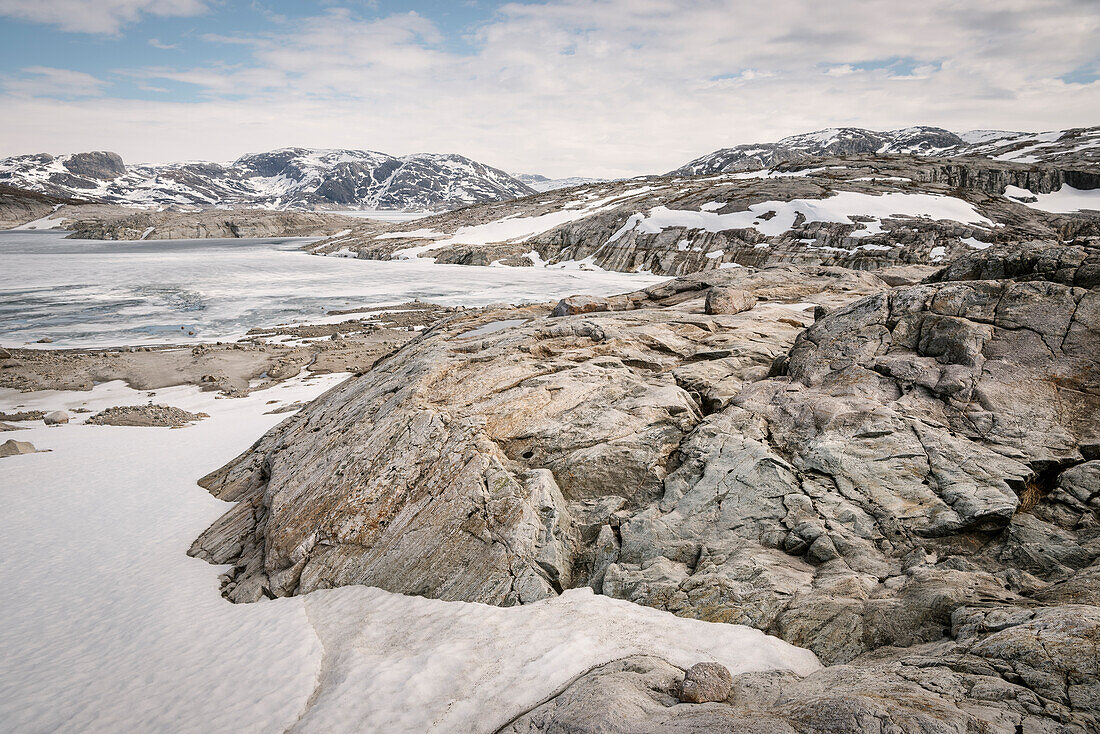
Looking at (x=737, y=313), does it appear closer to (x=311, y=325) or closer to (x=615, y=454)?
(x=615, y=454)

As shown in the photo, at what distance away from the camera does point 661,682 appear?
6586 millimetres

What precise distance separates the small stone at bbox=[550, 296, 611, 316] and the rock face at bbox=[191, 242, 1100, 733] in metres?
4.74

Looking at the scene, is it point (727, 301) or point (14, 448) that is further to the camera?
point (14, 448)

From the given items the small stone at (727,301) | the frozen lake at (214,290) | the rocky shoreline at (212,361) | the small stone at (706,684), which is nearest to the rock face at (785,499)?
the small stone at (706,684)

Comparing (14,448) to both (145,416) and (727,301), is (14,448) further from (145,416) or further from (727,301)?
(727,301)

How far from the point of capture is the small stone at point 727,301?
1812 centimetres

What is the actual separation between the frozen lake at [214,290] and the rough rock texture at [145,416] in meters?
17.3

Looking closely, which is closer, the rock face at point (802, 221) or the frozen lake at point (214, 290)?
the frozen lake at point (214, 290)

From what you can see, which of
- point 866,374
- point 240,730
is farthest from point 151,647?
point 866,374

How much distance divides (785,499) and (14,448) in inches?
1053

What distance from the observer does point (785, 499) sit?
31.7 feet

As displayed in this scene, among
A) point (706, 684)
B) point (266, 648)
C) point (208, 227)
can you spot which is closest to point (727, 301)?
point (706, 684)

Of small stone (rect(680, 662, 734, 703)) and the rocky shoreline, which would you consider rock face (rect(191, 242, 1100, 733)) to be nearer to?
small stone (rect(680, 662, 734, 703))

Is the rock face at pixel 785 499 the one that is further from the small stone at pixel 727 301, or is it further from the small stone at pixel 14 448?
the small stone at pixel 14 448
